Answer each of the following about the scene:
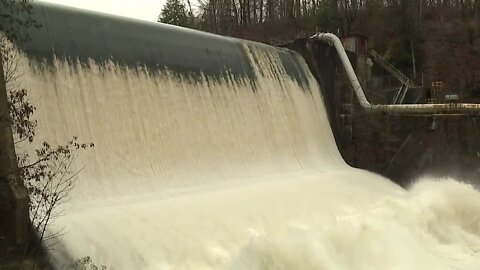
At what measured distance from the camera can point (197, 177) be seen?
11.5 m

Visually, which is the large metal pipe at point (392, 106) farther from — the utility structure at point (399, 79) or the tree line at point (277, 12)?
the tree line at point (277, 12)

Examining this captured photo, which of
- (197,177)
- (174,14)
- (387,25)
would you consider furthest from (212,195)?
(174,14)

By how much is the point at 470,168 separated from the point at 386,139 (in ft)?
9.62

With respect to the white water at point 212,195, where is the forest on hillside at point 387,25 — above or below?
above

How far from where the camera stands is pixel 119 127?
10242 mm

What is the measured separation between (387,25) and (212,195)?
22.8 metres

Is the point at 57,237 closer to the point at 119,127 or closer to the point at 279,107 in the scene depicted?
the point at 119,127

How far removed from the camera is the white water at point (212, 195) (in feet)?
25.7

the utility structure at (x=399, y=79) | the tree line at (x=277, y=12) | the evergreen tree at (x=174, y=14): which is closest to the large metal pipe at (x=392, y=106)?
the utility structure at (x=399, y=79)

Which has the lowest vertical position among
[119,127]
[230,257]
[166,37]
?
[230,257]

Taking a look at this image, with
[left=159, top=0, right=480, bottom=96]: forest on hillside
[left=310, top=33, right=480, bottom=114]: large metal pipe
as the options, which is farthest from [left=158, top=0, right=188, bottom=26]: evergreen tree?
[left=310, top=33, right=480, bottom=114]: large metal pipe

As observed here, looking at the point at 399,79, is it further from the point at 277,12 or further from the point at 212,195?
the point at 277,12

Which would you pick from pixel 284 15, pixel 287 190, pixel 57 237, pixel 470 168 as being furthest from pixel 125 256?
pixel 284 15

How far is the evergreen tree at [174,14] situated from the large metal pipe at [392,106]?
20953 millimetres
